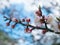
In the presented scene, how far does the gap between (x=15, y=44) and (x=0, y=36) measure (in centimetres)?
11

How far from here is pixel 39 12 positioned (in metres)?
1.15

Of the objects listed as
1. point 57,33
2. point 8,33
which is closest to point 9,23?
point 8,33

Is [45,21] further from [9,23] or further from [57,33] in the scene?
[9,23]

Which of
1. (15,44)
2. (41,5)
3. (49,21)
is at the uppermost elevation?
(41,5)

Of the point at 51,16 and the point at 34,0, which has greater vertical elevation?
the point at 34,0

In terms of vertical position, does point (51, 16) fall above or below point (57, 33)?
above

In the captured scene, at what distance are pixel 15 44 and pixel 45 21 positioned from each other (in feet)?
0.79

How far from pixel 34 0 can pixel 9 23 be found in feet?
0.74

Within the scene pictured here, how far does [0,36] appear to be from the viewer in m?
1.12

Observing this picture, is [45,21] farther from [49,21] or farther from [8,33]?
[8,33]

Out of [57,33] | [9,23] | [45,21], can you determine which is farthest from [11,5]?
[57,33]

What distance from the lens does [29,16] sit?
1152 millimetres

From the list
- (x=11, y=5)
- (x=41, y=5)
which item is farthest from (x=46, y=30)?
(x=11, y=5)

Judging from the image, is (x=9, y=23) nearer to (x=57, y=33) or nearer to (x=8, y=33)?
(x=8, y=33)
